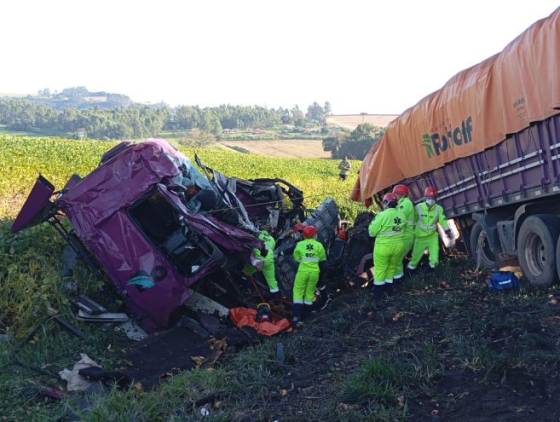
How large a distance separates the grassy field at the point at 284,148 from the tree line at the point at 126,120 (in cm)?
1502

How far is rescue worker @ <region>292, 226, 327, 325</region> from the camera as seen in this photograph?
798 centimetres

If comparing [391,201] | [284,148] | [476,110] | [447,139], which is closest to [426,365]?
[391,201]

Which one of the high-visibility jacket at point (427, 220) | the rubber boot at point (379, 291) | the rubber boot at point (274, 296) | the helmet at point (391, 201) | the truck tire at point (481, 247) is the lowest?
the rubber boot at point (274, 296)

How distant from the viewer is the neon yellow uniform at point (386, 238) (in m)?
7.99

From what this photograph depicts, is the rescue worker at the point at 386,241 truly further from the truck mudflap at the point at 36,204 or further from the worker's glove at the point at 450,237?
the truck mudflap at the point at 36,204

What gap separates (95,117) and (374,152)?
71720mm

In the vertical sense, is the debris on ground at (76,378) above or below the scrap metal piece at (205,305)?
below

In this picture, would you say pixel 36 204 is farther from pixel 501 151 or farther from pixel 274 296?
pixel 501 151

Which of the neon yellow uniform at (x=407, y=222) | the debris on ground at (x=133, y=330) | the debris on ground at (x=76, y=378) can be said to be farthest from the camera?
the neon yellow uniform at (x=407, y=222)

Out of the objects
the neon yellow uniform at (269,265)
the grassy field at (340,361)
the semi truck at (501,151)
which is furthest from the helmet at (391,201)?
the neon yellow uniform at (269,265)

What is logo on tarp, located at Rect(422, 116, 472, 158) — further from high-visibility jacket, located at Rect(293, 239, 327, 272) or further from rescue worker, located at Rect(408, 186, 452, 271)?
high-visibility jacket, located at Rect(293, 239, 327, 272)

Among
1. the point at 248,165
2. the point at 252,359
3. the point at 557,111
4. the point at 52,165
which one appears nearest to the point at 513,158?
the point at 557,111

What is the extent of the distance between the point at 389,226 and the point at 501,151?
1.82m

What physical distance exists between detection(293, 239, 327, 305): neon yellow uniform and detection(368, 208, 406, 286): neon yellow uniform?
0.77 m
